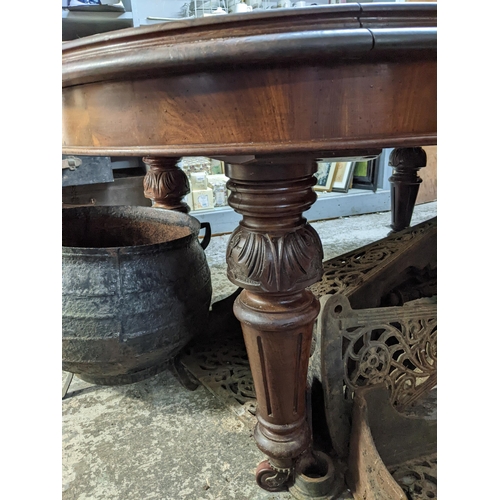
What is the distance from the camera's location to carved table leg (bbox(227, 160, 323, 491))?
49 cm

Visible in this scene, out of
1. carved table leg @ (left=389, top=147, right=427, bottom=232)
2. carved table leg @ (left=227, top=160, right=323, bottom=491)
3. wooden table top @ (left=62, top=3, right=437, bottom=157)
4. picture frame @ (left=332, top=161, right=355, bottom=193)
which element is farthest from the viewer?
picture frame @ (left=332, top=161, right=355, bottom=193)

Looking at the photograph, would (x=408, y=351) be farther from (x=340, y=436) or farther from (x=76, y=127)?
(x=76, y=127)

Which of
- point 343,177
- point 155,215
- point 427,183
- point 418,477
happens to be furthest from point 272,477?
point 427,183

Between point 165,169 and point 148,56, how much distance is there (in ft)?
2.69

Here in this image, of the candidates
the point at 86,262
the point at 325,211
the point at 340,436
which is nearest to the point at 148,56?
the point at 86,262

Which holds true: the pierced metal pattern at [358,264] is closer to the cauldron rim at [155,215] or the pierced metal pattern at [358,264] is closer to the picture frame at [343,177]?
the cauldron rim at [155,215]

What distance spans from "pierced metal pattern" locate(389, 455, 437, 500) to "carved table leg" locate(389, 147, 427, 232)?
1.01m

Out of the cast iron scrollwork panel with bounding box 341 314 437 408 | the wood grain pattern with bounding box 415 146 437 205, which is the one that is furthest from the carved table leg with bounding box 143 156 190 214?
the wood grain pattern with bounding box 415 146 437 205

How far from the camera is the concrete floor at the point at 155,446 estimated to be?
2.10ft

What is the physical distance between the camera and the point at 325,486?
61 centimetres

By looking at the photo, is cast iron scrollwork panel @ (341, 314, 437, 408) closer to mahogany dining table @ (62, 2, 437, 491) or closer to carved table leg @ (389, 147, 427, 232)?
mahogany dining table @ (62, 2, 437, 491)

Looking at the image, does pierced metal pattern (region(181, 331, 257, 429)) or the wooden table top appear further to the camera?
pierced metal pattern (region(181, 331, 257, 429))

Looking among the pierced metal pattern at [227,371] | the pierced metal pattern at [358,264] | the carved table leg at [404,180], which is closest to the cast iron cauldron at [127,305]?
the pierced metal pattern at [227,371]

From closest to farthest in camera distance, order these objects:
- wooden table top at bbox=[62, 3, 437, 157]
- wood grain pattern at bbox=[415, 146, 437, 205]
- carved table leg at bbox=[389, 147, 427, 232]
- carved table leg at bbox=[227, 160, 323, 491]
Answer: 1. wooden table top at bbox=[62, 3, 437, 157]
2. carved table leg at bbox=[227, 160, 323, 491]
3. carved table leg at bbox=[389, 147, 427, 232]
4. wood grain pattern at bbox=[415, 146, 437, 205]
